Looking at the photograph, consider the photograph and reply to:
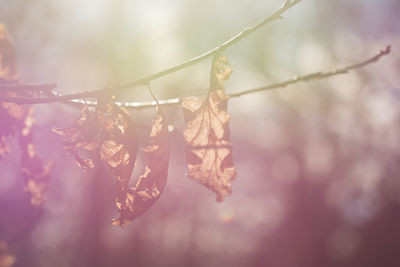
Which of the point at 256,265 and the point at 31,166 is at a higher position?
the point at 31,166

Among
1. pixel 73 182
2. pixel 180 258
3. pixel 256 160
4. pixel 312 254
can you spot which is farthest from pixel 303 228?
pixel 73 182

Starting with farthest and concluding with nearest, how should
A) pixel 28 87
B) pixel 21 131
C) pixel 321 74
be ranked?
pixel 21 131
pixel 28 87
pixel 321 74

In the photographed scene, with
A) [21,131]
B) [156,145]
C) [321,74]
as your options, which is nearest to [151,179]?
[156,145]

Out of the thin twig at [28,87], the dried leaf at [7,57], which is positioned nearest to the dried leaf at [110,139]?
the thin twig at [28,87]

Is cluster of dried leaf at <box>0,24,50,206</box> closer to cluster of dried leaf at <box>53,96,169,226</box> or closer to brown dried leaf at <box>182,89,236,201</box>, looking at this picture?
cluster of dried leaf at <box>53,96,169,226</box>

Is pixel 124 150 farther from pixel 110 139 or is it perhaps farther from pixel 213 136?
pixel 213 136

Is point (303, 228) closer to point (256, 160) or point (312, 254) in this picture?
point (312, 254)

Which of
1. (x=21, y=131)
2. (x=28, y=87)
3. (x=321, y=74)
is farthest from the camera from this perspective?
(x=21, y=131)
